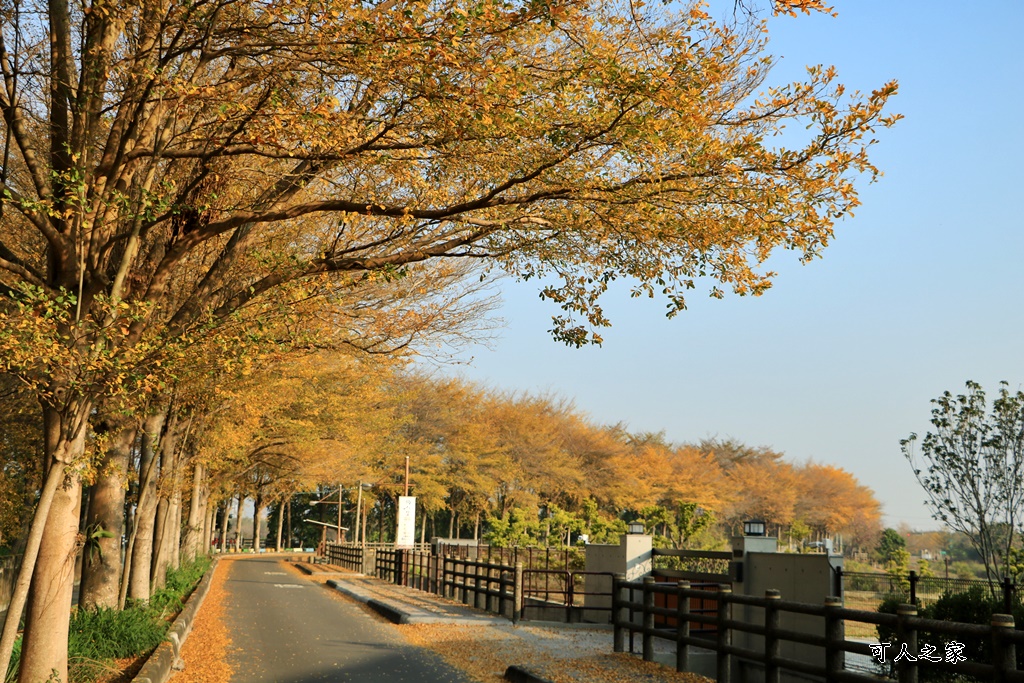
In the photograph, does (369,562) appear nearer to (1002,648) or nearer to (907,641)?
(907,641)

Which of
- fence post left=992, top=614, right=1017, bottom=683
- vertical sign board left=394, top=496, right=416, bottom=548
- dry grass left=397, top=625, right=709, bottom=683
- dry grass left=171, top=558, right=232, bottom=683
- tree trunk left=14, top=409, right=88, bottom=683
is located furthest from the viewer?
vertical sign board left=394, top=496, right=416, bottom=548

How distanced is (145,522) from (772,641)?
11.2 m

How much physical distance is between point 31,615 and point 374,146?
574 centimetres

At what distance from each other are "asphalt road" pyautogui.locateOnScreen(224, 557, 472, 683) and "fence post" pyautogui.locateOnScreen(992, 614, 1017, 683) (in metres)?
6.07

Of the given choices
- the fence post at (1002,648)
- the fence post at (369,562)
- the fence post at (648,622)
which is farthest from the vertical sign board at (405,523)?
the fence post at (1002,648)

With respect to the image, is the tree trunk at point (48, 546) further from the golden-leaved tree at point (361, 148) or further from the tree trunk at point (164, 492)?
the tree trunk at point (164, 492)

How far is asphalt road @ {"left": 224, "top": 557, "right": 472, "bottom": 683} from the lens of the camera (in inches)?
450

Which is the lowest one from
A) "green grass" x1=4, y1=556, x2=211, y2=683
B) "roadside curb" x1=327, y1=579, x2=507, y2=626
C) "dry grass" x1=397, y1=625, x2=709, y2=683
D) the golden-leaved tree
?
"roadside curb" x1=327, y1=579, x2=507, y2=626

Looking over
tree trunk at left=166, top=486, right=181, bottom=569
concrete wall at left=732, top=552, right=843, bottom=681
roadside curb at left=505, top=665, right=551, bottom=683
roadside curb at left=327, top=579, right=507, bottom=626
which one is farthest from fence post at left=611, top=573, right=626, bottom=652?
tree trunk at left=166, top=486, right=181, bottom=569

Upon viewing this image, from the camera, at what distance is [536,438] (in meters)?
64.4

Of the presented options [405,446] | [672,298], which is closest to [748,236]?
Result: [672,298]

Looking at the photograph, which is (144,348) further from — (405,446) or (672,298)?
(405,446)

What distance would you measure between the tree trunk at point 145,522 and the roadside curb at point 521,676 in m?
7.68

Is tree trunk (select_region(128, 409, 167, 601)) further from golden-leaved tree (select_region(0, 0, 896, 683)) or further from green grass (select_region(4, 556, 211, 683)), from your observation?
golden-leaved tree (select_region(0, 0, 896, 683))
